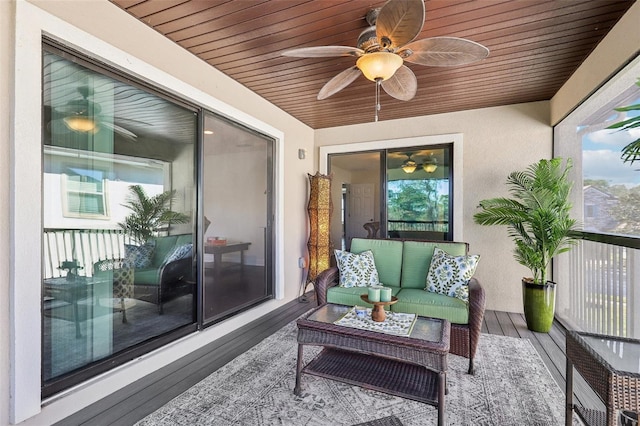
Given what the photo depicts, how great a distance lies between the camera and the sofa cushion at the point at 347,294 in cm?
291

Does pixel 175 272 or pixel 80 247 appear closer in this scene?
pixel 80 247

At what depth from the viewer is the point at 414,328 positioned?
198 centimetres

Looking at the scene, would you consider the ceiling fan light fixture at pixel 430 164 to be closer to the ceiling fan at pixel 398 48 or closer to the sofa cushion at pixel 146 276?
the ceiling fan at pixel 398 48

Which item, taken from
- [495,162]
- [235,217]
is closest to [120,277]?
[235,217]

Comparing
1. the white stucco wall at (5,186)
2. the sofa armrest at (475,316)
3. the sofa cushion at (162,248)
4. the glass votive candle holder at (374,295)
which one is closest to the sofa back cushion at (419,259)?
the sofa armrest at (475,316)

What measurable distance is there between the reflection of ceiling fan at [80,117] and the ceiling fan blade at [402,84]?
83.4 inches

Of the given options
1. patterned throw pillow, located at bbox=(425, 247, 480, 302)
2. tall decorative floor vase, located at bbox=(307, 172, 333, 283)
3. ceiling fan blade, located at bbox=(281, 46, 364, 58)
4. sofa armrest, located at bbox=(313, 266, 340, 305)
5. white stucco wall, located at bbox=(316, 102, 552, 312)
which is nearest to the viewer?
ceiling fan blade, located at bbox=(281, 46, 364, 58)

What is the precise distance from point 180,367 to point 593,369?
2.67 metres

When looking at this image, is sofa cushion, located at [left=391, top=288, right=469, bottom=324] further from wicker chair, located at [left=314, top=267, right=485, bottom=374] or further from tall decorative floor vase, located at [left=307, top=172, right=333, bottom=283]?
tall decorative floor vase, located at [left=307, top=172, right=333, bottom=283]

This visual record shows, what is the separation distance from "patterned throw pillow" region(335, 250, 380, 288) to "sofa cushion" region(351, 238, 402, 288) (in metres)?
0.10

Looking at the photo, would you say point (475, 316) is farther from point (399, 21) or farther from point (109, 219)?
point (109, 219)

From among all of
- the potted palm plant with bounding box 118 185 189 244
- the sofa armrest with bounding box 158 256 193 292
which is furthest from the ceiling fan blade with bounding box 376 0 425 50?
the sofa armrest with bounding box 158 256 193 292

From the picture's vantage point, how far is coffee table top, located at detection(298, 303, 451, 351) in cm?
180

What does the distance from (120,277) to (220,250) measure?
3.38 ft
